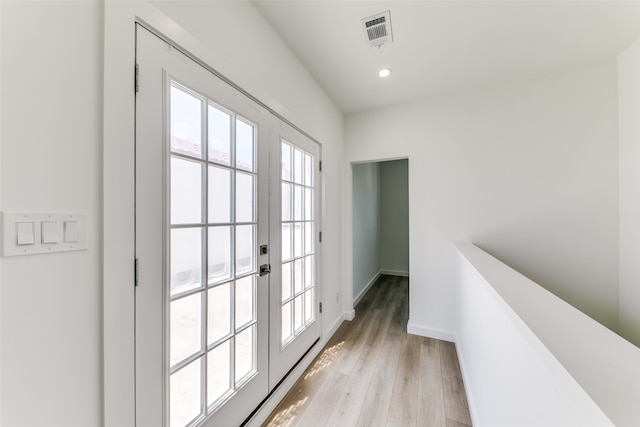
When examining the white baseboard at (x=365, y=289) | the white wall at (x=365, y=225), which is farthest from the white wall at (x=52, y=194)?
the white baseboard at (x=365, y=289)

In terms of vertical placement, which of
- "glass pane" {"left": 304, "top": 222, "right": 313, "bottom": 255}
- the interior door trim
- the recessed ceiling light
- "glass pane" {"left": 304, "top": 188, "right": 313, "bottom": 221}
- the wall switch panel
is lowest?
"glass pane" {"left": 304, "top": 222, "right": 313, "bottom": 255}

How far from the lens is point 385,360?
2.19 m

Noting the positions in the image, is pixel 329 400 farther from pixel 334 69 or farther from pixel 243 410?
pixel 334 69

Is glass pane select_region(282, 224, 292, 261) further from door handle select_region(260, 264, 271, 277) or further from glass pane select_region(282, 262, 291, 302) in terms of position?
door handle select_region(260, 264, 271, 277)

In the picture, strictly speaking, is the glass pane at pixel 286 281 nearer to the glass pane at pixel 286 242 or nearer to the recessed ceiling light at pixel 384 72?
the glass pane at pixel 286 242

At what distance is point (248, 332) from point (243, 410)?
0.44 metres

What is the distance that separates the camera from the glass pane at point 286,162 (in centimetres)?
186

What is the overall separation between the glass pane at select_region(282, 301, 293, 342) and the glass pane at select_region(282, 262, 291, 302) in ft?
0.24

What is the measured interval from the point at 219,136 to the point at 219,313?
0.98m

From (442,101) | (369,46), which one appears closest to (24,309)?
(369,46)

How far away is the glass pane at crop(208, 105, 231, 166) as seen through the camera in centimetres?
123

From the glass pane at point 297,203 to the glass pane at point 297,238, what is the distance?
0.06 meters

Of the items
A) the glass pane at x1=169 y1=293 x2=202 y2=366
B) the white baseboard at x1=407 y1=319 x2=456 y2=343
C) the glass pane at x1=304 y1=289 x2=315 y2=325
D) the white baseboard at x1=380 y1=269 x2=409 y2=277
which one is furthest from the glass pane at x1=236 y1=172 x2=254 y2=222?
the white baseboard at x1=380 y1=269 x2=409 y2=277

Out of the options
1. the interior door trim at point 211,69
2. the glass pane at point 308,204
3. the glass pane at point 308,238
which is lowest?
the glass pane at point 308,238
